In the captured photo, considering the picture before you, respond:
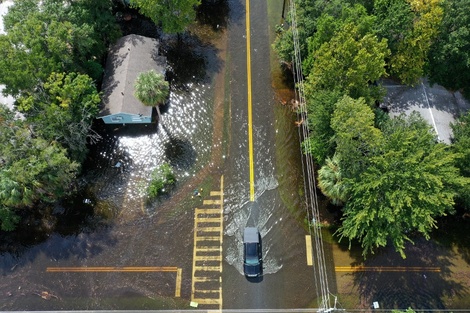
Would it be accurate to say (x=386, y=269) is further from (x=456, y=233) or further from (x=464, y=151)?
(x=464, y=151)

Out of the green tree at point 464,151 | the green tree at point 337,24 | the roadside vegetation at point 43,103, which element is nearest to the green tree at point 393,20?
the green tree at point 337,24

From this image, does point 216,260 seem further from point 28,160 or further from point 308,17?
point 308,17

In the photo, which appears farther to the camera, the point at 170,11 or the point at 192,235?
the point at 170,11

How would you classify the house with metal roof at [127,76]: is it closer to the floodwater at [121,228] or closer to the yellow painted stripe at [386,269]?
the floodwater at [121,228]

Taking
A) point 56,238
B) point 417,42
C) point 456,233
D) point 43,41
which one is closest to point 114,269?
point 56,238

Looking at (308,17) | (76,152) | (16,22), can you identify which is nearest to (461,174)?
(308,17)

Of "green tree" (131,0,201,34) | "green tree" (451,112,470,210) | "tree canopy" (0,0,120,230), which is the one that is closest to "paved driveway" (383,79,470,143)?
"green tree" (451,112,470,210)
